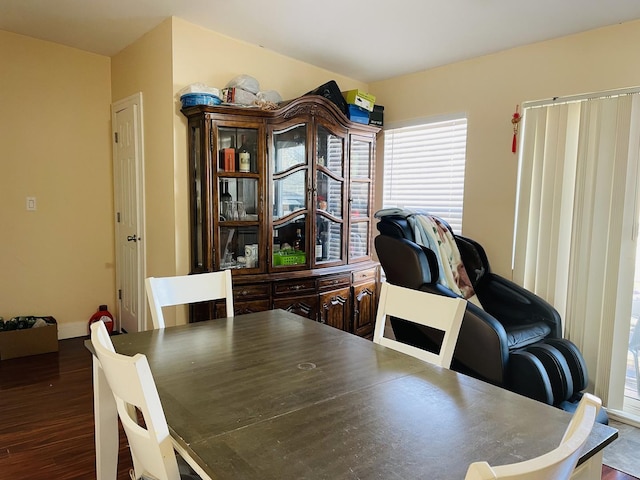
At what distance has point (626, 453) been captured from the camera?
2.32 meters

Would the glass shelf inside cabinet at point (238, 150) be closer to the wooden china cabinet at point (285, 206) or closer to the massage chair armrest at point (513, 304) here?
the wooden china cabinet at point (285, 206)

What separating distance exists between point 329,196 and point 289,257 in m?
0.61

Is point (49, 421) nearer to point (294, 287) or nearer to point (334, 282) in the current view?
point (294, 287)

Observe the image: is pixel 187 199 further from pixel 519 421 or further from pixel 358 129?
pixel 519 421

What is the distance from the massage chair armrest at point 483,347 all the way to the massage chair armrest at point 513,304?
1.72ft

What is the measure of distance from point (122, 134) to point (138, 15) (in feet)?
3.68

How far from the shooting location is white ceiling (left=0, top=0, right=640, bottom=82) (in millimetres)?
2523

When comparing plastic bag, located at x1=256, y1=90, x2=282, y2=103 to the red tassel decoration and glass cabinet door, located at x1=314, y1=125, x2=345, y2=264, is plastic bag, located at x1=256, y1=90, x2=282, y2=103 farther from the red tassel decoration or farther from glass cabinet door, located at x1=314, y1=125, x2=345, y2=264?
the red tassel decoration

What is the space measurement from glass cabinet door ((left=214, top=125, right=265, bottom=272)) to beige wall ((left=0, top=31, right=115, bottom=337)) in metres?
1.61

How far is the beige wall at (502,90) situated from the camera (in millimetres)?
2713

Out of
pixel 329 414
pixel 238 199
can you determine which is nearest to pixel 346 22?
pixel 238 199

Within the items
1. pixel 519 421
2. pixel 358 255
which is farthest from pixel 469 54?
pixel 519 421

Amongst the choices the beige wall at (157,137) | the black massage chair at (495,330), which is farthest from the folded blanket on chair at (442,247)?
the beige wall at (157,137)

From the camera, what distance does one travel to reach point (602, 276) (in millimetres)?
2709
